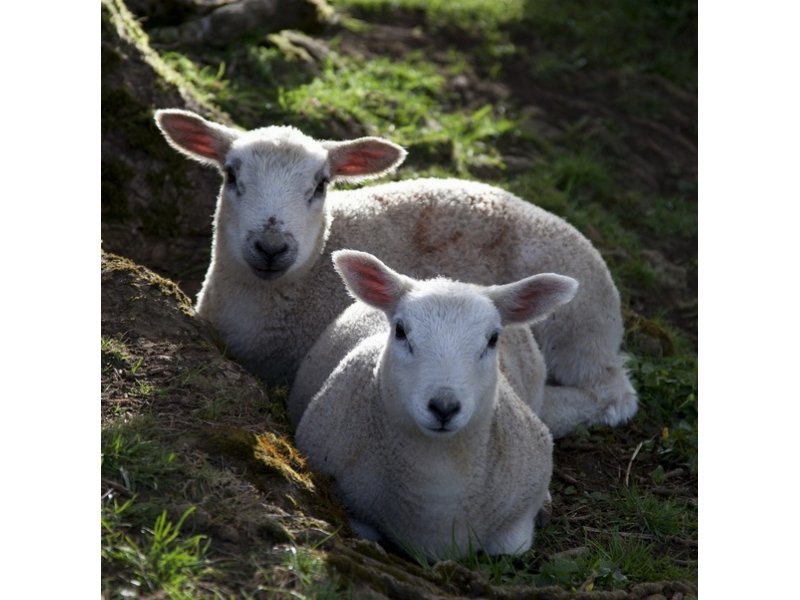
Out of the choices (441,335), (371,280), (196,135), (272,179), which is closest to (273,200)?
(272,179)

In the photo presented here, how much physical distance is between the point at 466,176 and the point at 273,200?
3.61 m

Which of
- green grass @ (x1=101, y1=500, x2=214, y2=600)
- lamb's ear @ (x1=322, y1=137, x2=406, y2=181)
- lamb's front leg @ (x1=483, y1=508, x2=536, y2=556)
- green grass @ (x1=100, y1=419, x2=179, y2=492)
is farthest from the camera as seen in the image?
lamb's ear @ (x1=322, y1=137, x2=406, y2=181)

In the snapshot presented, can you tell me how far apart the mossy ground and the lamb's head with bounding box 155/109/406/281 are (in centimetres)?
59

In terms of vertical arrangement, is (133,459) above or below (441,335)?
below

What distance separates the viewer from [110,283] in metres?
6.86

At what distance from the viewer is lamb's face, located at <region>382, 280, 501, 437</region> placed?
215 inches

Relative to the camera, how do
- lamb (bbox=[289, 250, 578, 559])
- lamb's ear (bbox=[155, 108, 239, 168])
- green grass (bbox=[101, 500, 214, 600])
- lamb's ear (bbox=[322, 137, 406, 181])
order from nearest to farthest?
green grass (bbox=[101, 500, 214, 600]) → lamb (bbox=[289, 250, 578, 559]) → lamb's ear (bbox=[155, 108, 239, 168]) → lamb's ear (bbox=[322, 137, 406, 181])

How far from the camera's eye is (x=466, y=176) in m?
10.5

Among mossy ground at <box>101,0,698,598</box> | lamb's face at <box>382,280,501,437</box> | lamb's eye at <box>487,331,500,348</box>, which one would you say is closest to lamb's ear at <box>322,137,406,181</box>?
mossy ground at <box>101,0,698,598</box>

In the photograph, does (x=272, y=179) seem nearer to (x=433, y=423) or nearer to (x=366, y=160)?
(x=366, y=160)

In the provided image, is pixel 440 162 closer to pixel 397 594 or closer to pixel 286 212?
pixel 286 212

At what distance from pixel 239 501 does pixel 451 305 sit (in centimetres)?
132

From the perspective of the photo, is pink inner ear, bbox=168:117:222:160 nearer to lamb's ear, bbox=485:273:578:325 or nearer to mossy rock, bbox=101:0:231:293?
mossy rock, bbox=101:0:231:293

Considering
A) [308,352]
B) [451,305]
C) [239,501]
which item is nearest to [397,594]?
[239,501]
